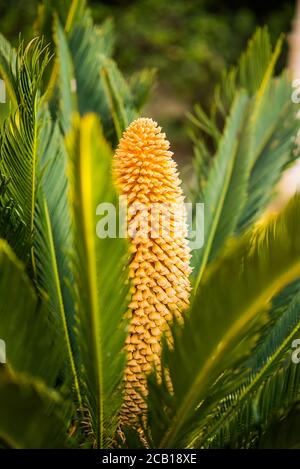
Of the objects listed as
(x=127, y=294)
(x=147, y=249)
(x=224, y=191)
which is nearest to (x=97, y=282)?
(x=127, y=294)

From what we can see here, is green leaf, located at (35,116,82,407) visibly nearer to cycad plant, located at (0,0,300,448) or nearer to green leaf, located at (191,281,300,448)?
cycad plant, located at (0,0,300,448)

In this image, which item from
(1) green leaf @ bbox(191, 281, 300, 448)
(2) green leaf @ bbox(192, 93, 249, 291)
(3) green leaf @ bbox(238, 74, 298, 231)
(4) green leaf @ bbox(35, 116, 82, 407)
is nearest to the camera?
(1) green leaf @ bbox(191, 281, 300, 448)

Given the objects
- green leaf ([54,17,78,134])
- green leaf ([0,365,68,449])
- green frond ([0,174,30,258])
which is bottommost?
green leaf ([0,365,68,449])

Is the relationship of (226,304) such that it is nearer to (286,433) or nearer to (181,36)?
(286,433)

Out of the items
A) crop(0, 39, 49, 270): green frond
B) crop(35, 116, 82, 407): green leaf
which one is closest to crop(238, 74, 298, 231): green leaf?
crop(35, 116, 82, 407): green leaf

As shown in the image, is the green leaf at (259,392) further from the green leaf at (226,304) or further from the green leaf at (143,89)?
the green leaf at (143,89)

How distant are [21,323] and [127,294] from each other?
220 millimetres

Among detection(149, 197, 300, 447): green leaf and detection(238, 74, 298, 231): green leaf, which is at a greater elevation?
detection(238, 74, 298, 231): green leaf

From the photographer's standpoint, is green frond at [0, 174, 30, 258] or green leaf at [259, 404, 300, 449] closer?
green leaf at [259, 404, 300, 449]

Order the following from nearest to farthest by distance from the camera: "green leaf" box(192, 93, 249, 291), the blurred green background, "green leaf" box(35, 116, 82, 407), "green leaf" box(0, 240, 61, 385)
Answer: "green leaf" box(0, 240, 61, 385), "green leaf" box(35, 116, 82, 407), "green leaf" box(192, 93, 249, 291), the blurred green background

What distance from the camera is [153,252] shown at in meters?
1.69

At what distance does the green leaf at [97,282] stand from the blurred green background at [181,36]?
587 cm

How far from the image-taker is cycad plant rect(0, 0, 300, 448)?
125 centimetres
